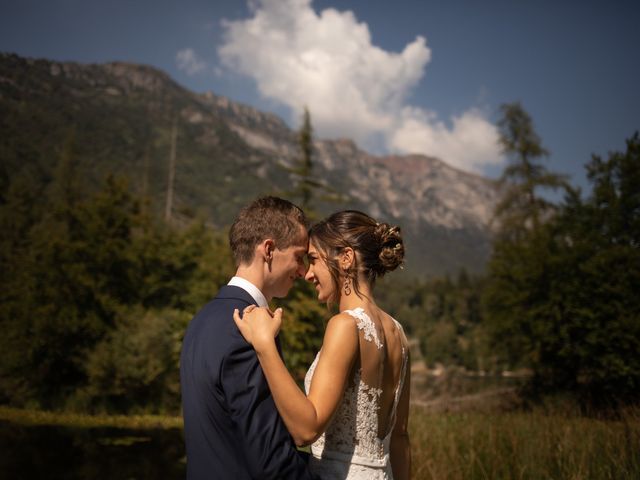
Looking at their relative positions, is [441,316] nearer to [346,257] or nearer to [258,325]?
[346,257]

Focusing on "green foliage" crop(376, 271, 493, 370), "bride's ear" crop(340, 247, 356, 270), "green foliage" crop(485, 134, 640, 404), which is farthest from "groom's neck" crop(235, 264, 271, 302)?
"green foliage" crop(376, 271, 493, 370)

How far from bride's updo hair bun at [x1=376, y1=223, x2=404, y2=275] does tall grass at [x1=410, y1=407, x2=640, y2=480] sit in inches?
133

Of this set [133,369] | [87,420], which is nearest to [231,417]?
[87,420]

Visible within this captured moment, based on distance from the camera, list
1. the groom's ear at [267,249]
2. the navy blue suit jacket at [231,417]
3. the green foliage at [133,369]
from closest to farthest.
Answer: the navy blue suit jacket at [231,417]
the groom's ear at [267,249]
the green foliage at [133,369]

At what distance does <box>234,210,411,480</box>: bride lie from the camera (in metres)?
2.34

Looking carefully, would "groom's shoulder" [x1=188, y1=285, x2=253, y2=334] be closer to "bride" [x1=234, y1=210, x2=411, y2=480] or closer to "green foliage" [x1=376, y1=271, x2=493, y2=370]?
"bride" [x1=234, y1=210, x2=411, y2=480]

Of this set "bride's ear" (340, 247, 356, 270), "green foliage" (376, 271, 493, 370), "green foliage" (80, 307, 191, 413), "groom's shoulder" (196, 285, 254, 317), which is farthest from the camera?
"green foliage" (376, 271, 493, 370)

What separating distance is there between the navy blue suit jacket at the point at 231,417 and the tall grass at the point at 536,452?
398 cm

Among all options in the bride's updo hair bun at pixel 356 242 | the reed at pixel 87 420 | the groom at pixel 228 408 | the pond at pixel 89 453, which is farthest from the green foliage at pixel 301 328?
the groom at pixel 228 408

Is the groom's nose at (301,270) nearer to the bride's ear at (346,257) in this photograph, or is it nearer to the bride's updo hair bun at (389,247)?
the bride's ear at (346,257)

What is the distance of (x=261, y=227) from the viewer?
2.44 meters

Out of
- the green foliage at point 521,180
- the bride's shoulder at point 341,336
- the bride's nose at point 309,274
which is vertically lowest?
the bride's shoulder at point 341,336

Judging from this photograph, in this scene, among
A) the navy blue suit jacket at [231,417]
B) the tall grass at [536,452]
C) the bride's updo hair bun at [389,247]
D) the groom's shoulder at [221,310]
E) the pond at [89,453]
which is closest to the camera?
the navy blue suit jacket at [231,417]

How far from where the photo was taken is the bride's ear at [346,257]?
106 inches
